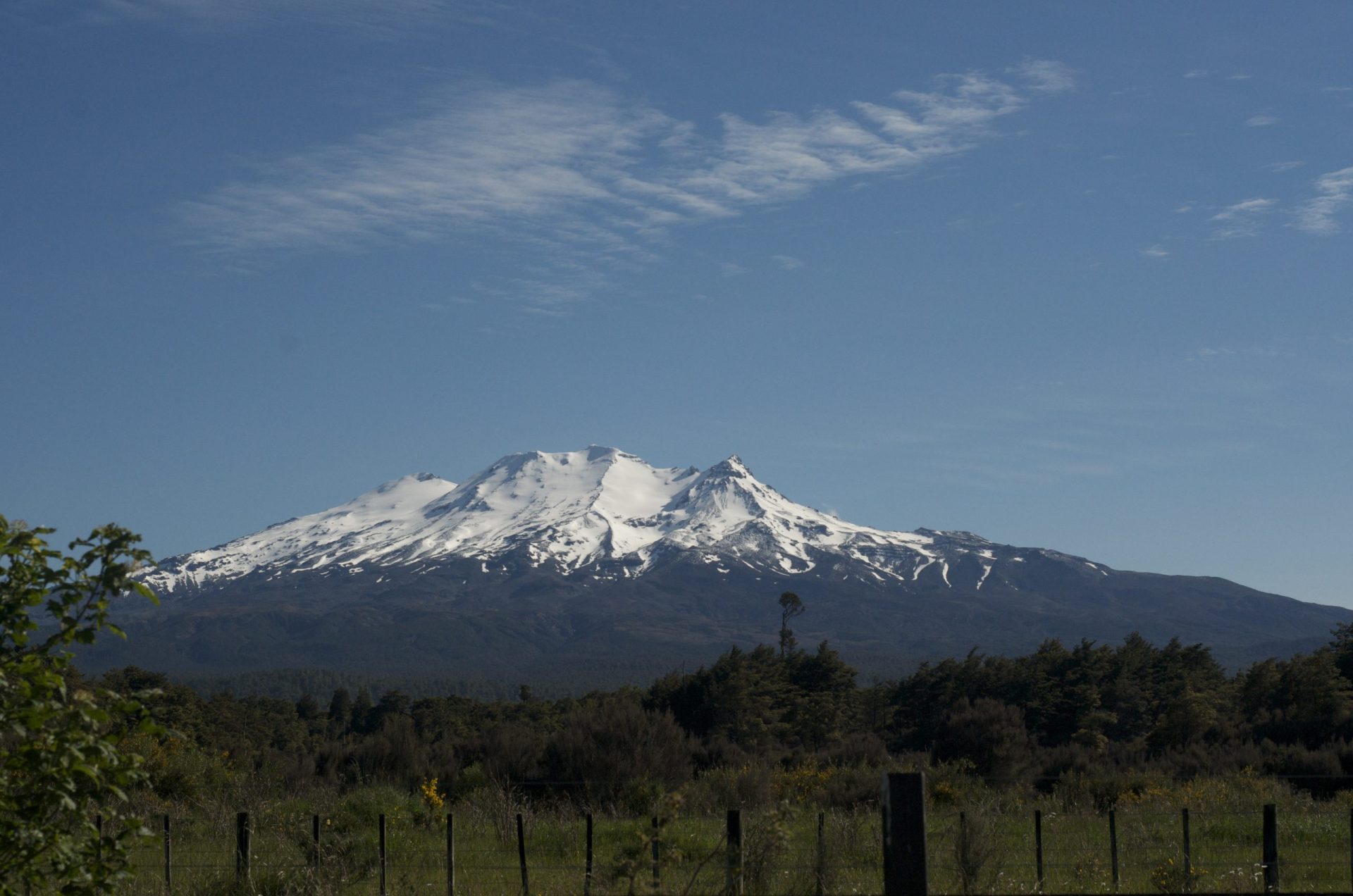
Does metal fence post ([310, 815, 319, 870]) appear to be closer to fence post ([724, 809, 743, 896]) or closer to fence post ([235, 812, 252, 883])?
fence post ([235, 812, 252, 883])

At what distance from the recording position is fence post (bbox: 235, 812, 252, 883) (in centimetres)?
1235

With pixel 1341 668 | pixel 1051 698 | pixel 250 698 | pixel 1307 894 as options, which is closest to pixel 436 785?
pixel 1307 894

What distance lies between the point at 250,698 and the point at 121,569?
2498 inches

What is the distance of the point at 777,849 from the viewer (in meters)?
10.0

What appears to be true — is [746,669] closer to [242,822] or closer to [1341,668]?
[1341,668]

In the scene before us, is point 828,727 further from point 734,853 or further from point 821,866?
point 734,853

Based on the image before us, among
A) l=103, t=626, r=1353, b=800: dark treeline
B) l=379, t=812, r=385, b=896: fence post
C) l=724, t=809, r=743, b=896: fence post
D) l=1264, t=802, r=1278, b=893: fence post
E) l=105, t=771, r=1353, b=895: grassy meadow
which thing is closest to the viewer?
l=724, t=809, r=743, b=896: fence post

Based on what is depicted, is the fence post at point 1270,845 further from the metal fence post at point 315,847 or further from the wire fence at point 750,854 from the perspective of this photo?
the metal fence post at point 315,847

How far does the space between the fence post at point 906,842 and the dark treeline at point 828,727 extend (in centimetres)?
1688

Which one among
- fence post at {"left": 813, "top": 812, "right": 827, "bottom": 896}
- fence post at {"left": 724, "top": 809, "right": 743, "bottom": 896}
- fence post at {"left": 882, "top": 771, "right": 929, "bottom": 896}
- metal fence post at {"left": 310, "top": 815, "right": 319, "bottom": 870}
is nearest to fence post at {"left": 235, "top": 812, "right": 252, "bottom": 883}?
metal fence post at {"left": 310, "top": 815, "right": 319, "bottom": 870}

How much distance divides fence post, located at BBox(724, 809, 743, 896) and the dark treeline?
12.5 meters

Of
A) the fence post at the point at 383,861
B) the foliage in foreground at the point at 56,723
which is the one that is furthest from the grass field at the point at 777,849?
the foliage in foreground at the point at 56,723

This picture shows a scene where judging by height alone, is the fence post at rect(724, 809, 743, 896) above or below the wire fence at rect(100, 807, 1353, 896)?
above

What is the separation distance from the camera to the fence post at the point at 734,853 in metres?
8.47
